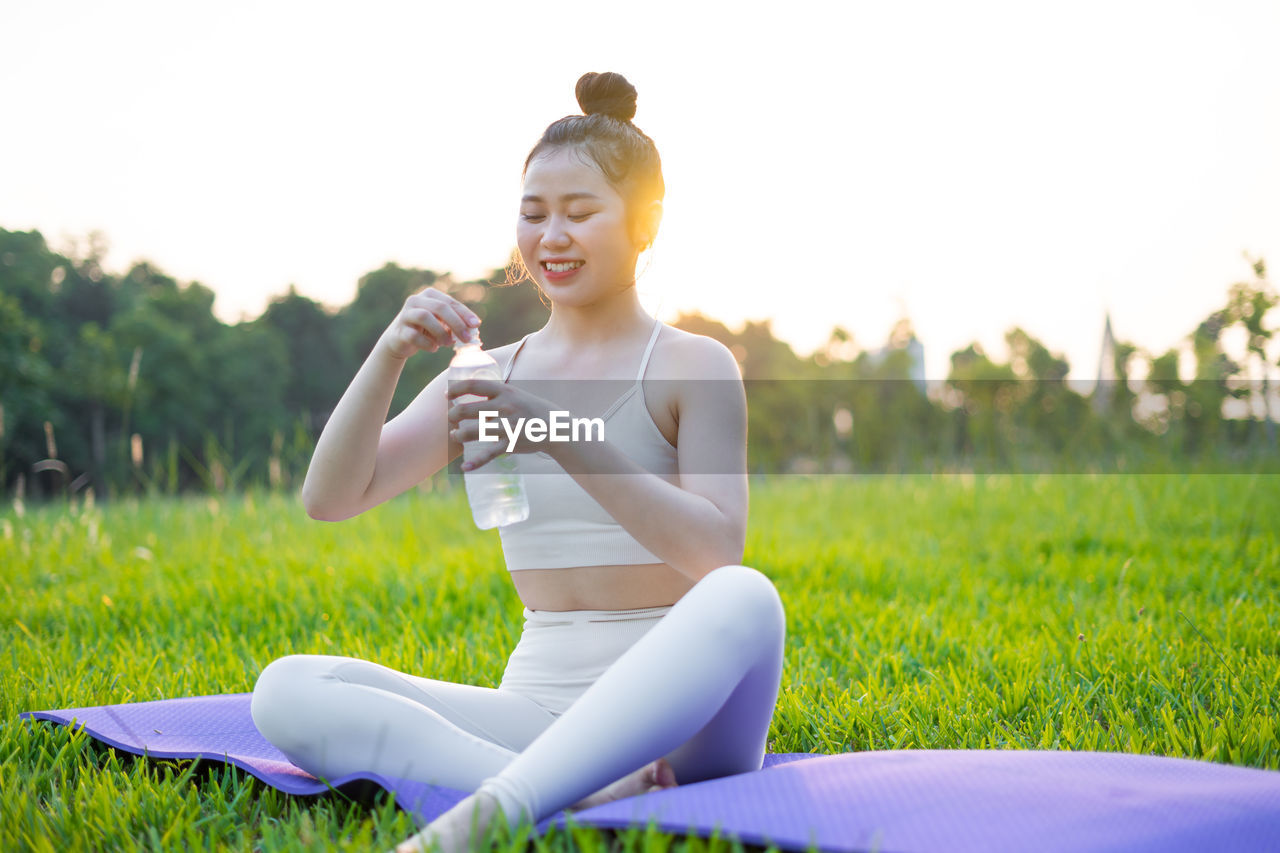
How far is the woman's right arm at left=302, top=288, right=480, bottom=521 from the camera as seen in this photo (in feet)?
5.74

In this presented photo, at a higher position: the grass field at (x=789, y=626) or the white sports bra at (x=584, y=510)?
the white sports bra at (x=584, y=510)

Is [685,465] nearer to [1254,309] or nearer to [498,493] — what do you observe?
[498,493]

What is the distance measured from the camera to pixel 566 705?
1.88 metres

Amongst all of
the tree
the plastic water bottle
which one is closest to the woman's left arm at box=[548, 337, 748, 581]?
the plastic water bottle

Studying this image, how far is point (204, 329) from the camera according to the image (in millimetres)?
43719

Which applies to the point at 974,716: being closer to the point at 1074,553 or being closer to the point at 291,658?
the point at 291,658

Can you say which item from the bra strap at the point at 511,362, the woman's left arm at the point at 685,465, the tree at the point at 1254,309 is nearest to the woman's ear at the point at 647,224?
the woman's left arm at the point at 685,465

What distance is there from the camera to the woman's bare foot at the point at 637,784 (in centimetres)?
154

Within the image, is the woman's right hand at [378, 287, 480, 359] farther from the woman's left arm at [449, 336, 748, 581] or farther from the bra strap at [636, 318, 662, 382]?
the bra strap at [636, 318, 662, 382]

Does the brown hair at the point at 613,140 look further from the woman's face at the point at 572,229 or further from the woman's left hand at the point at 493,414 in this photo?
the woman's left hand at the point at 493,414

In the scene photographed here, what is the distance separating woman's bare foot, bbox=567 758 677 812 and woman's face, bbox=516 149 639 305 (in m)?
0.89

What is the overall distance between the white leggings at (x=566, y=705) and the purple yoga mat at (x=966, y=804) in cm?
6

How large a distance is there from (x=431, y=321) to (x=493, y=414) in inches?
11.6

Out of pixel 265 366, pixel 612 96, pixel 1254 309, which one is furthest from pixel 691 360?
pixel 265 366
